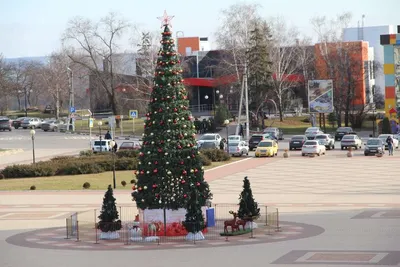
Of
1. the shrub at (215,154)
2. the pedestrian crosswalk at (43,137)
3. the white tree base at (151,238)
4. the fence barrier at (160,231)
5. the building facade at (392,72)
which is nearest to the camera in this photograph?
the white tree base at (151,238)

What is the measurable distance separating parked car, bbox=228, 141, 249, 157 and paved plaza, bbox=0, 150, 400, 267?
14497 mm

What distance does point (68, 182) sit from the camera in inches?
2071

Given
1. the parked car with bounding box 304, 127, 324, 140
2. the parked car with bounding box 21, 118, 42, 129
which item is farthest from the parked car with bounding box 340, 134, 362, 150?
the parked car with bounding box 21, 118, 42, 129

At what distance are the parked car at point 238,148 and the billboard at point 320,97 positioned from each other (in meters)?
24.0

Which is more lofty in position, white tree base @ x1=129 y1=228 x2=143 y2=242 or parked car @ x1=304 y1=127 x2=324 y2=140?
parked car @ x1=304 y1=127 x2=324 y2=140

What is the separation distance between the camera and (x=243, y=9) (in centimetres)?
10250

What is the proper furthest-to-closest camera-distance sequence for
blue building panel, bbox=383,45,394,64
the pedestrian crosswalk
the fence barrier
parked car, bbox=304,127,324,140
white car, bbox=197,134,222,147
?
1. the pedestrian crosswalk
2. blue building panel, bbox=383,45,394,64
3. parked car, bbox=304,127,324,140
4. white car, bbox=197,134,222,147
5. the fence barrier

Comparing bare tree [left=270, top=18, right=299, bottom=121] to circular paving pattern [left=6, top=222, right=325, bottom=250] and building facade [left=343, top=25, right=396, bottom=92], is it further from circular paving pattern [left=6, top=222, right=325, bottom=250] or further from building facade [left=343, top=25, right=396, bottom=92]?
circular paving pattern [left=6, top=222, right=325, bottom=250]

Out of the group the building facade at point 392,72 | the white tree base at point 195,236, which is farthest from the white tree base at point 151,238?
the building facade at point 392,72

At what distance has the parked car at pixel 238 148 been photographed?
71.1m

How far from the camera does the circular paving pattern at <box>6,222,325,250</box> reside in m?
29.2

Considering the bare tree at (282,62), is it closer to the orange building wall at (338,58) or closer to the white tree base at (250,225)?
the orange building wall at (338,58)

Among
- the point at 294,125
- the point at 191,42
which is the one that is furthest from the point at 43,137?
the point at 191,42

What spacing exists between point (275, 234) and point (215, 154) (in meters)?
35.2
